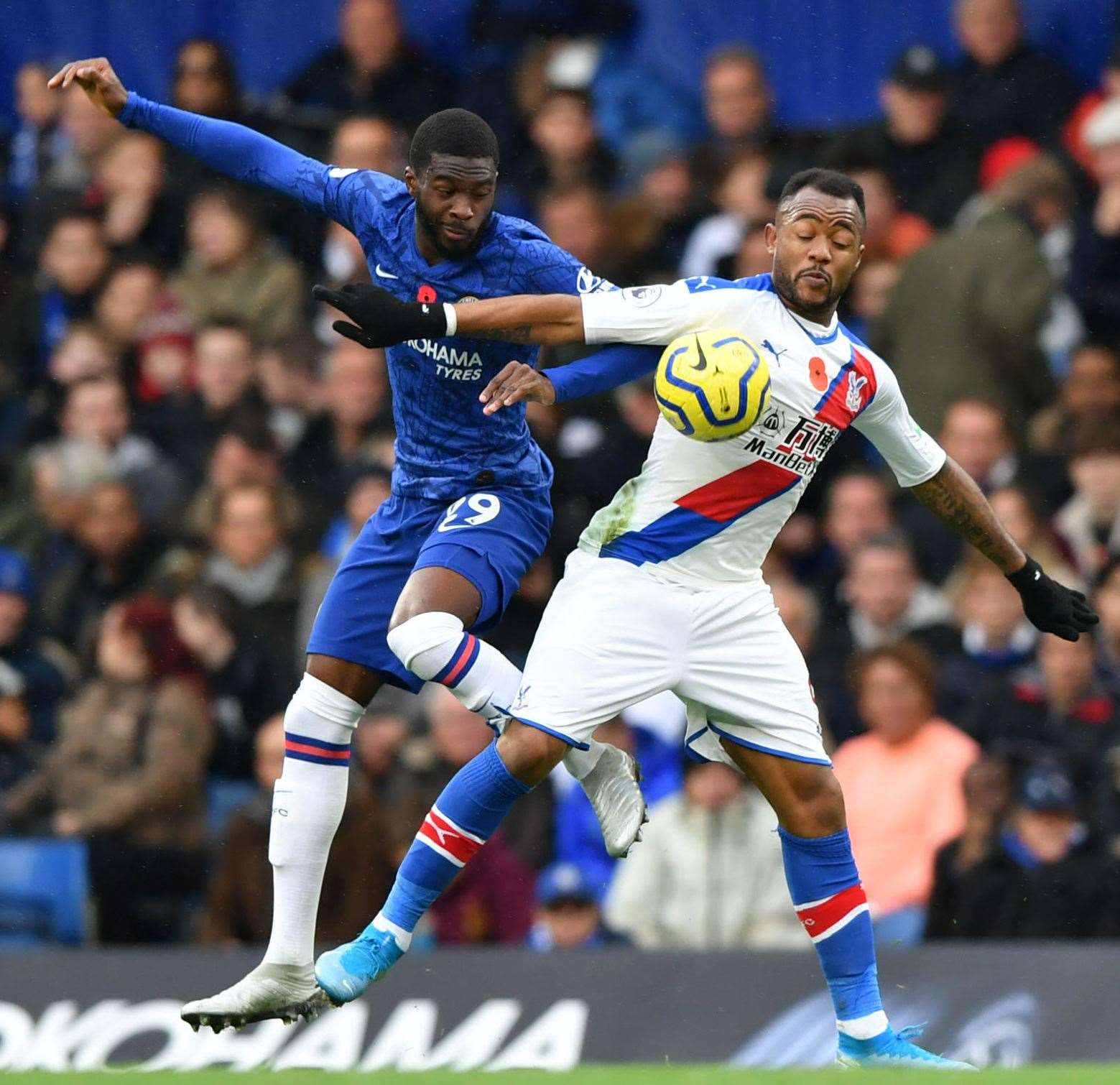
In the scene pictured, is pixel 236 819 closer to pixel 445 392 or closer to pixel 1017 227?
pixel 445 392

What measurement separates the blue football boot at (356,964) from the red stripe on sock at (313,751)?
1.87 ft

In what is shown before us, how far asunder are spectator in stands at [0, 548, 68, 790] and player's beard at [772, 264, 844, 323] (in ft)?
17.7

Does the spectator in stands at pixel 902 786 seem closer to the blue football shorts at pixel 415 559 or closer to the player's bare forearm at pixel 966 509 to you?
A: the player's bare forearm at pixel 966 509

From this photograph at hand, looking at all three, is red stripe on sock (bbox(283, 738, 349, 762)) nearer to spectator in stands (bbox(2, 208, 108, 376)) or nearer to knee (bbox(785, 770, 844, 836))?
knee (bbox(785, 770, 844, 836))

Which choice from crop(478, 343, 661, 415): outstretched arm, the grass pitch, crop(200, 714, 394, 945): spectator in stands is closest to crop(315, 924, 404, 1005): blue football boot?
the grass pitch

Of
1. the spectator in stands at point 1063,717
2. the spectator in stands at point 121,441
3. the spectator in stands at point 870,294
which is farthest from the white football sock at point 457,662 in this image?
the spectator in stands at point 121,441

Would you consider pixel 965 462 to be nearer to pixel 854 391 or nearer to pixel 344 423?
pixel 344 423

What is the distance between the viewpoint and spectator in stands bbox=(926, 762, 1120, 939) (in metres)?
8.74

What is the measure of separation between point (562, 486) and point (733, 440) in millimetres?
3950

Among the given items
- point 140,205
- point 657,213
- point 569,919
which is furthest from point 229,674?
point 657,213

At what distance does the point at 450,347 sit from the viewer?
672 centimetres

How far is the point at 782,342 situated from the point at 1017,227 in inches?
162

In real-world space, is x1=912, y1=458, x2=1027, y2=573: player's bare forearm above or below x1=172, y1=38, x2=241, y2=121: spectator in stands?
below

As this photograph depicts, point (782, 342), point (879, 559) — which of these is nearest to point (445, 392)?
point (782, 342)
